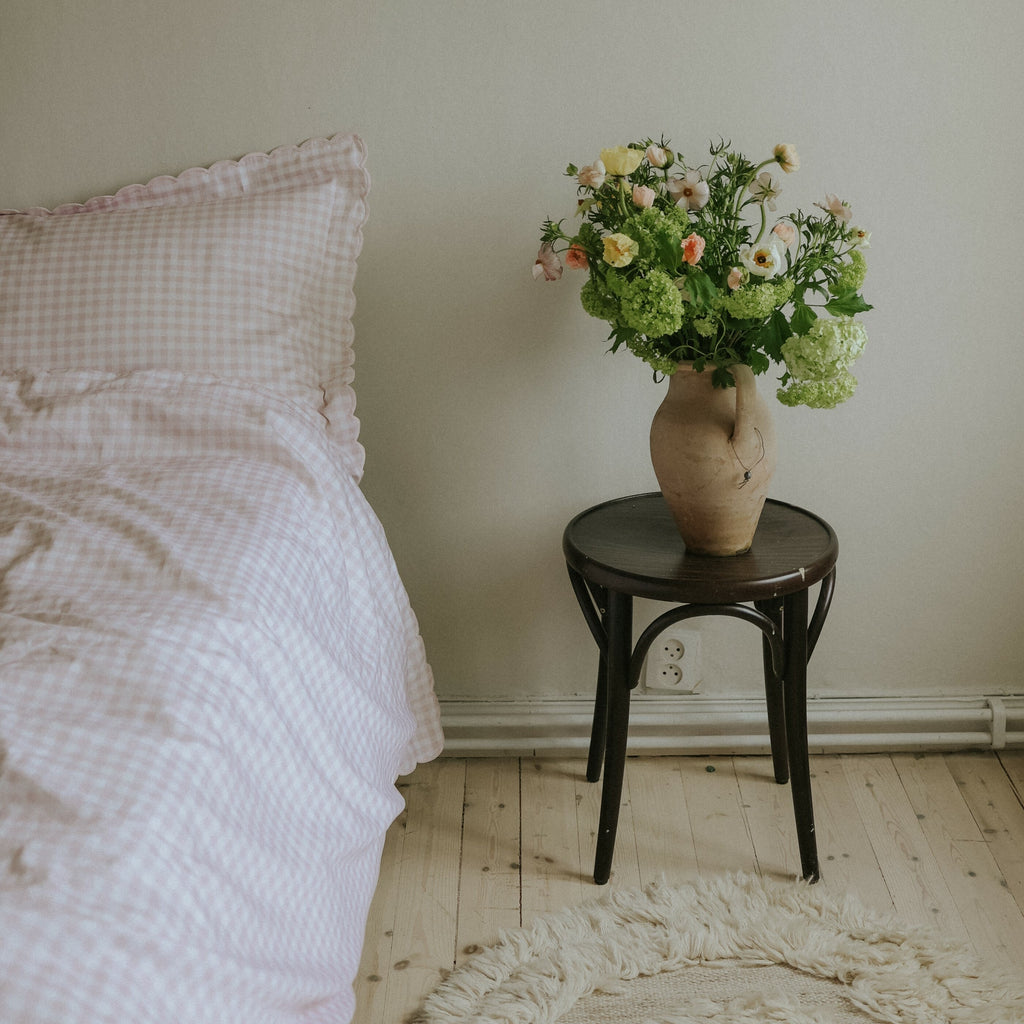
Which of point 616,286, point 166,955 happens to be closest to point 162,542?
point 166,955

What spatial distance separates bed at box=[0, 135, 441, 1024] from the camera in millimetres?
765

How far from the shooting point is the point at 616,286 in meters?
1.35

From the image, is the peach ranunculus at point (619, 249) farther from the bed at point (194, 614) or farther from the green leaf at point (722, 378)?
the bed at point (194, 614)

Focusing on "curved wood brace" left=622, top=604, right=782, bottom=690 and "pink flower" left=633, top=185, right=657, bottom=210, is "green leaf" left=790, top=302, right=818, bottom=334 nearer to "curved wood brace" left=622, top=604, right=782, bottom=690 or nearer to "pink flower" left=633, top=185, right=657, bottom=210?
"pink flower" left=633, top=185, right=657, bottom=210

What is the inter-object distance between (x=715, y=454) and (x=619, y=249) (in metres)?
0.32

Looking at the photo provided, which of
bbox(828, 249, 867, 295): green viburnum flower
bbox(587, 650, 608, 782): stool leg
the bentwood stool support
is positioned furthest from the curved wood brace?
bbox(828, 249, 867, 295): green viburnum flower

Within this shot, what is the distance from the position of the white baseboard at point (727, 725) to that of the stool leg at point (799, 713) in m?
0.35

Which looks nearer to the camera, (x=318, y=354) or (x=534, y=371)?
(x=318, y=354)

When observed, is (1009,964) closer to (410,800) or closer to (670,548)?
(670,548)

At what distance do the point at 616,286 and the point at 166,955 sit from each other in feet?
3.11

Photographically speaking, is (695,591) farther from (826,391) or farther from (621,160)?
(621,160)

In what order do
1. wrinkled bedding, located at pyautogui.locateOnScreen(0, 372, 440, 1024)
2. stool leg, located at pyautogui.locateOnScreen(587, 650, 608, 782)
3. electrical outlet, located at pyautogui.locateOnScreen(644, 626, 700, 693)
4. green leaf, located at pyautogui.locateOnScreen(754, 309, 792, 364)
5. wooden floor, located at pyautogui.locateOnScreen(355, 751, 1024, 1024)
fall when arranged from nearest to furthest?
wrinkled bedding, located at pyautogui.locateOnScreen(0, 372, 440, 1024)
green leaf, located at pyautogui.locateOnScreen(754, 309, 792, 364)
wooden floor, located at pyautogui.locateOnScreen(355, 751, 1024, 1024)
stool leg, located at pyautogui.locateOnScreen(587, 650, 608, 782)
electrical outlet, located at pyautogui.locateOnScreen(644, 626, 700, 693)

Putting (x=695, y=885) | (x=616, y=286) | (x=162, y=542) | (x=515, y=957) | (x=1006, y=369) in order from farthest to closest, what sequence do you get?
1. (x=1006, y=369)
2. (x=695, y=885)
3. (x=515, y=957)
4. (x=616, y=286)
5. (x=162, y=542)

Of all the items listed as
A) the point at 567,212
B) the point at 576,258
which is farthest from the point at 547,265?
the point at 567,212
